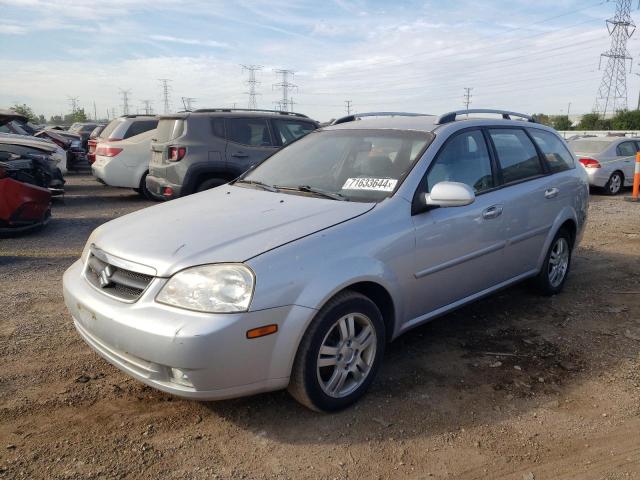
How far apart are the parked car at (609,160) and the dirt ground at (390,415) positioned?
9.51 meters

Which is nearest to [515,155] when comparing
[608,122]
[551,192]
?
[551,192]

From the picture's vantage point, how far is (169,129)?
8617 millimetres

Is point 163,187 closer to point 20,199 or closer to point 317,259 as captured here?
point 20,199

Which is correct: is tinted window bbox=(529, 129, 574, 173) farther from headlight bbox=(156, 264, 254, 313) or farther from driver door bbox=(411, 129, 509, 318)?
headlight bbox=(156, 264, 254, 313)

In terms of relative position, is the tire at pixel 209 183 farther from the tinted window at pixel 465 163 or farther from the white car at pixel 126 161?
the tinted window at pixel 465 163

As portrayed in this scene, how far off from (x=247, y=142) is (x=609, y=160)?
9332 millimetres

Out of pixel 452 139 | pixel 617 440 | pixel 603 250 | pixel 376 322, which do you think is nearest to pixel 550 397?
pixel 617 440

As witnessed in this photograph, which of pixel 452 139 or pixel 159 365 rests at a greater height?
pixel 452 139

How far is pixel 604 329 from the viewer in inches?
173

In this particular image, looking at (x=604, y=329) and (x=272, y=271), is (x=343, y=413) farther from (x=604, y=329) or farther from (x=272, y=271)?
(x=604, y=329)

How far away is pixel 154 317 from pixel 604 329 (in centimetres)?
362

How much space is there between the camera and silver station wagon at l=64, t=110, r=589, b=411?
8.71ft

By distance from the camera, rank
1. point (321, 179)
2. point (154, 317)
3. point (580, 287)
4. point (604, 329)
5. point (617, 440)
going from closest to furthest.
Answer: point (154, 317), point (617, 440), point (321, 179), point (604, 329), point (580, 287)

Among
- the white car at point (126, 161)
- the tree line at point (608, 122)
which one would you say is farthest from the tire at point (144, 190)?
the tree line at point (608, 122)
